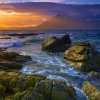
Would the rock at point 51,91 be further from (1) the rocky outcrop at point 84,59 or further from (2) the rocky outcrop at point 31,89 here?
(1) the rocky outcrop at point 84,59

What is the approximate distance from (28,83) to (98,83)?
19.9 ft

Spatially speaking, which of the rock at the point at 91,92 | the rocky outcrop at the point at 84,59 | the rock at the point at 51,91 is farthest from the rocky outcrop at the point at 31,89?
the rocky outcrop at the point at 84,59

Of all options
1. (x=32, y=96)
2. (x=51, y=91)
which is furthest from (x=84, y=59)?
(x=32, y=96)

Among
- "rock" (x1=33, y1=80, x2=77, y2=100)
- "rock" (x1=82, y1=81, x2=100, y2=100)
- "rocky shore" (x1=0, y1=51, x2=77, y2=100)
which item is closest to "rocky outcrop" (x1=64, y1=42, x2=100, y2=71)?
"rock" (x1=82, y1=81, x2=100, y2=100)

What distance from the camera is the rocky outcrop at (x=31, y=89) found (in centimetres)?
804

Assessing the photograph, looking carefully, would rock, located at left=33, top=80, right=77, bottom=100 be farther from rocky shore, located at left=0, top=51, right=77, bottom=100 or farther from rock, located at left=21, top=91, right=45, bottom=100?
rock, located at left=21, top=91, right=45, bottom=100

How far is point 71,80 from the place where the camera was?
14570 millimetres

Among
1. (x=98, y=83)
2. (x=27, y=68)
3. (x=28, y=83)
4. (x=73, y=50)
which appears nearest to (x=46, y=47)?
(x=73, y=50)

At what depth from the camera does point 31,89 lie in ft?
29.7

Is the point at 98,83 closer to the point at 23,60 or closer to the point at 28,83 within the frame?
the point at 28,83

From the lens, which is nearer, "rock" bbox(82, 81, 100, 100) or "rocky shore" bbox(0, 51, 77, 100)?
"rocky shore" bbox(0, 51, 77, 100)

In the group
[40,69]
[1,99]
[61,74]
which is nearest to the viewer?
[1,99]

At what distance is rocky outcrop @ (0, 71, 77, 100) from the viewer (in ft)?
26.4

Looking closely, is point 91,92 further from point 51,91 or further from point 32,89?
point 32,89
